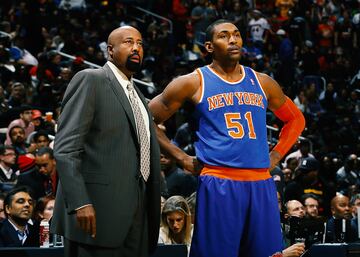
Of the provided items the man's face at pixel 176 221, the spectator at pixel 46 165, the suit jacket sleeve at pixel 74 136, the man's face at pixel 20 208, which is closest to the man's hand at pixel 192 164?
the suit jacket sleeve at pixel 74 136

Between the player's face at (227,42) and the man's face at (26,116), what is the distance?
7080 mm

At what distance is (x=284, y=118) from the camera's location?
5379mm

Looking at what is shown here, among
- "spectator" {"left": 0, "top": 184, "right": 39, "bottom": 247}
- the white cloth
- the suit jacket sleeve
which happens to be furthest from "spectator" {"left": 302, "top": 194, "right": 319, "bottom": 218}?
the suit jacket sleeve

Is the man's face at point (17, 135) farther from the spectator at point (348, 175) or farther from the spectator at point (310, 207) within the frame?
the spectator at point (348, 175)

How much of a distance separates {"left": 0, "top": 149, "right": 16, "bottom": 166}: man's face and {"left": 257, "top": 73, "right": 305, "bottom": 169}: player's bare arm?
17.4ft

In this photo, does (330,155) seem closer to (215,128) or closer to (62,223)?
(215,128)


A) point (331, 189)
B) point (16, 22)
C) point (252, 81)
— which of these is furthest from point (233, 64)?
point (16, 22)

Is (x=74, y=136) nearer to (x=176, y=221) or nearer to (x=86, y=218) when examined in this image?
(x=86, y=218)

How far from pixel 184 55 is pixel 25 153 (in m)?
8.14

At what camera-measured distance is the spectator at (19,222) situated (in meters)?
7.12

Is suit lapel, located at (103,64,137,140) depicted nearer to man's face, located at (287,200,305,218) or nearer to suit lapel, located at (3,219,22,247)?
suit lapel, located at (3,219,22,247)

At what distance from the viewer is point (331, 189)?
1215 cm

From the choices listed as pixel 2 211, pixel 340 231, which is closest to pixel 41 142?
pixel 2 211

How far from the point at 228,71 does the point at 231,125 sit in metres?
0.36
